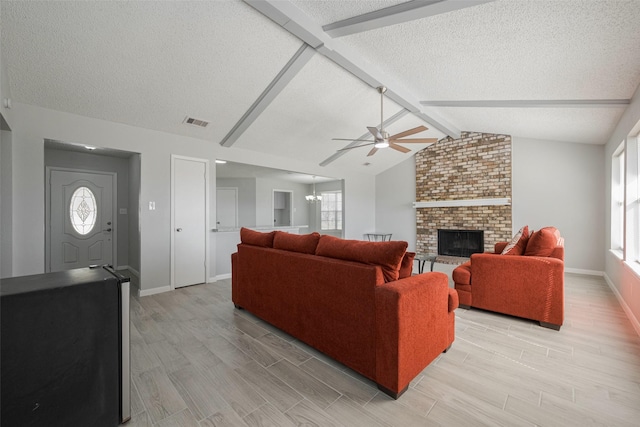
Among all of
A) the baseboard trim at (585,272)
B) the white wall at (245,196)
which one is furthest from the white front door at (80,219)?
the baseboard trim at (585,272)

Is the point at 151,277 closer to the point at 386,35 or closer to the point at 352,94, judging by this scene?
the point at 352,94

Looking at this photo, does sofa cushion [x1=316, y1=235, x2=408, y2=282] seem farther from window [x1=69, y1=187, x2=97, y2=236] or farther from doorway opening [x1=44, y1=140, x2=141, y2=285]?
window [x1=69, y1=187, x2=97, y2=236]

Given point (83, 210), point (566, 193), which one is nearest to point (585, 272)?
point (566, 193)

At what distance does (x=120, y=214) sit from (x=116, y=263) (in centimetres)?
102

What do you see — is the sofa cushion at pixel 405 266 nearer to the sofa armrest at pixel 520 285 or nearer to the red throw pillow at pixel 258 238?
the red throw pillow at pixel 258 238

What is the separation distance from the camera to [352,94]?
432 centimetres

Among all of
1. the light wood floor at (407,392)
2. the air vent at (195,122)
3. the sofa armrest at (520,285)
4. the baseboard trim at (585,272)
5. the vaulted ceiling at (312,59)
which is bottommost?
the light wood floor at (407,392)

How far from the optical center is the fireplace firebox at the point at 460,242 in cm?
657

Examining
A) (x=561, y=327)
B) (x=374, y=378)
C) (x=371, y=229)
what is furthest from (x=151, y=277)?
(x=371, y=229)

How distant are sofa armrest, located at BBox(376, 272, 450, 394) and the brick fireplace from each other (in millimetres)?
5280

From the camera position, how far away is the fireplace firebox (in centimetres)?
657

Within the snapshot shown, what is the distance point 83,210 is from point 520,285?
7135 mm

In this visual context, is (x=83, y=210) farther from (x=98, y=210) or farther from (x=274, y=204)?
(x=274, y=204)

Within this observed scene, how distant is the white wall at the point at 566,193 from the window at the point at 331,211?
17.5ft
